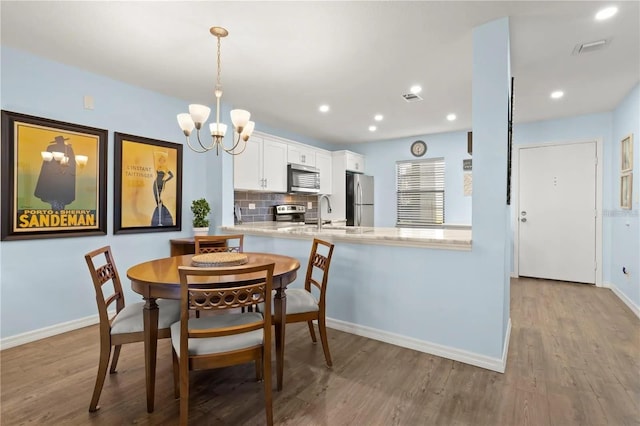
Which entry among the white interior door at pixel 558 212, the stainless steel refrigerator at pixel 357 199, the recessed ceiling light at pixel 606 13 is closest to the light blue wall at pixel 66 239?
the stainless steel refrigerator at pixel 357 199

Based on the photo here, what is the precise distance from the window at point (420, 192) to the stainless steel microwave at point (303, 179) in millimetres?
1683

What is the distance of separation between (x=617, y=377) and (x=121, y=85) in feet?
15.9

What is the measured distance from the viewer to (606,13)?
216 centimetres

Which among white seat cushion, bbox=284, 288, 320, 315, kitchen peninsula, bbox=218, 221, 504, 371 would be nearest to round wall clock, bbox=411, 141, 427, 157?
kitchen peninsula, bbox=218, 221, 504, 371

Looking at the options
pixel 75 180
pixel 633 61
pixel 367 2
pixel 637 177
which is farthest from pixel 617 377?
pixel 75 180

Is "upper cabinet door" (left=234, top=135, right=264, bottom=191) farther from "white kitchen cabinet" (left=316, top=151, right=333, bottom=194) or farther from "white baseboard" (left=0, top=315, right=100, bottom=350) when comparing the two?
"white baseboard" (left=0, top=315, right=100, bottom=350)

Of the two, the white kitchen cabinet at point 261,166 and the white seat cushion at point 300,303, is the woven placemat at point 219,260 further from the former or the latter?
the white kitchen cabinet at point 261,166

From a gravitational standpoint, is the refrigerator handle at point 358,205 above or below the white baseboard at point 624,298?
above

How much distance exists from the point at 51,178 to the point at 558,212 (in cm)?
631

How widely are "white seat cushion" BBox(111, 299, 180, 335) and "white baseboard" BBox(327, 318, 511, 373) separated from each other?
4.89ft

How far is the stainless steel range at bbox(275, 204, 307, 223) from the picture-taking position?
5.32 m

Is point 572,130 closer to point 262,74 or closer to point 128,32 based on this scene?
point 262,74

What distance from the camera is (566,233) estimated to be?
4836mm

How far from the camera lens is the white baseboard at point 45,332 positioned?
2.65 metres
